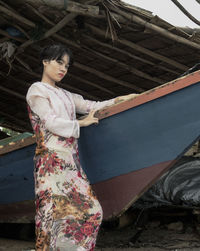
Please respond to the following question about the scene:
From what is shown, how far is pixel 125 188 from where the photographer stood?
2.43 meters

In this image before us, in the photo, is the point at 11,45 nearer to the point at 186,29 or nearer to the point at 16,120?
the point at 186,29

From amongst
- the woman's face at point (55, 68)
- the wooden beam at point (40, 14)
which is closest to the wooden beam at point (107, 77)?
the wooden beam at point (40, 14)

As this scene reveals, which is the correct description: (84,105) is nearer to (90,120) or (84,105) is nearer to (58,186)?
(90,120)

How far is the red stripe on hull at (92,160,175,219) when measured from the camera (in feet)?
7.67

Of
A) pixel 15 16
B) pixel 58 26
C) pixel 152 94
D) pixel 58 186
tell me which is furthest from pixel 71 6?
pixel 58 186

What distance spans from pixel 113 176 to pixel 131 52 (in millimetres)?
1909

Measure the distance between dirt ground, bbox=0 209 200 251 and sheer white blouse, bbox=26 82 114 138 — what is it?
4.44 feet

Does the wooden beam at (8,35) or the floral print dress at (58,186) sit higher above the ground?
the wooden beam at (8,35)

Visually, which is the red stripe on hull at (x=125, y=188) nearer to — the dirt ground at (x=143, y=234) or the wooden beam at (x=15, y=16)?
the dirt ground at (x=143, y=234)

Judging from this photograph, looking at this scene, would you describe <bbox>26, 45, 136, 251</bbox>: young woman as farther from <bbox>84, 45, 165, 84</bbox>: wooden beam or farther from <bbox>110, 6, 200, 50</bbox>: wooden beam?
<bbox>84, 45, 165, 84</bbox>: wooden beam

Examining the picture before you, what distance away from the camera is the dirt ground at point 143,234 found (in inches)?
116

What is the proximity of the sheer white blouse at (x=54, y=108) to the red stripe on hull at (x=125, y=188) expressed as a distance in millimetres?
587

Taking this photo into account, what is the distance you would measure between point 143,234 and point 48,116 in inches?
75.2

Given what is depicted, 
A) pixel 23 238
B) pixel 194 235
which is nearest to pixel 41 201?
pixel 194 235
